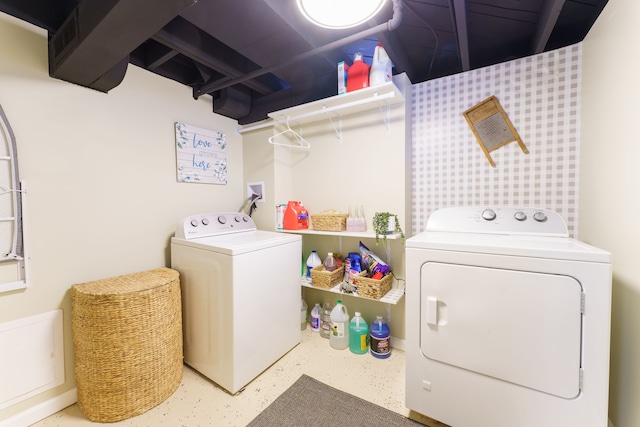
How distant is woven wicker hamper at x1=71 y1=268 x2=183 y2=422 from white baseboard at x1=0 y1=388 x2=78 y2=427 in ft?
0.36

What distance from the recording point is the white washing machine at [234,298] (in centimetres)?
165

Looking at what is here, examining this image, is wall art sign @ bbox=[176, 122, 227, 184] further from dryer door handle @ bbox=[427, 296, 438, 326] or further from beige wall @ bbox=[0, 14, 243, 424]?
dryer door handle @ bbox=[427, 296, 438, 326]

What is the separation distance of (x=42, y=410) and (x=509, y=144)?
3422 millimetres

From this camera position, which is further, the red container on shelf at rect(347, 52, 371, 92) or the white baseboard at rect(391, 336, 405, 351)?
the white baseboard at rect(391, 336, 405, 351)

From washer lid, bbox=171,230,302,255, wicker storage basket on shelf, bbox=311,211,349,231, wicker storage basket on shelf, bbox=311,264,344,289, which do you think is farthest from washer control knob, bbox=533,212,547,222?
washer lid, bbox=171,230,302,255

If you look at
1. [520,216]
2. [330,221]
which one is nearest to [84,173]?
[330,221]

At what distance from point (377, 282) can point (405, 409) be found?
2.52 feet

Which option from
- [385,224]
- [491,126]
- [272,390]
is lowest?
[272,390]

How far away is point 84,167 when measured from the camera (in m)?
1.66

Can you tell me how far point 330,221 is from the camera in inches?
84.3

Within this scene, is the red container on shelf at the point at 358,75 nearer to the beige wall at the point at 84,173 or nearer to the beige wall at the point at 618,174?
the beige wall at the point at 618,174

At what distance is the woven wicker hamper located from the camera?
146 cm

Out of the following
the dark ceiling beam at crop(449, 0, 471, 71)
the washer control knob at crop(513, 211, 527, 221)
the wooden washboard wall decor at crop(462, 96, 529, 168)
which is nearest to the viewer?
the dark ceiling beam at crop(449, 0, 471, 71)

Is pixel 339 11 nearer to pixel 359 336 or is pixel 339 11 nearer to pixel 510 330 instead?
pixel 510 330
